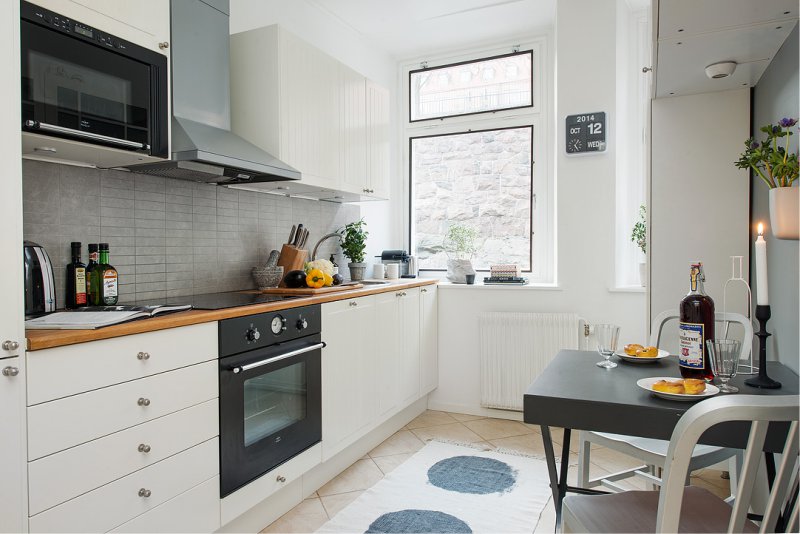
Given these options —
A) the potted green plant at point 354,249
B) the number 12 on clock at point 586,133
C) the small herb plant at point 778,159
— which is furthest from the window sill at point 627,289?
the small herb plant at point 778,159

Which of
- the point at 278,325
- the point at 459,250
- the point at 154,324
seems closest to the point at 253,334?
the point at 278,325

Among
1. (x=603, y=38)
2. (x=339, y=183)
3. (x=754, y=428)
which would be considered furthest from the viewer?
(x=603, y=38)

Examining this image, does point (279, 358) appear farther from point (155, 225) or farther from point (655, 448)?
point (655, 448)

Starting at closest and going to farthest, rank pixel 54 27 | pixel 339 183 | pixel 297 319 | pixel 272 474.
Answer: pixel 54 27 → pixel 272 474 → pixel 297 319 → pixel 339 183

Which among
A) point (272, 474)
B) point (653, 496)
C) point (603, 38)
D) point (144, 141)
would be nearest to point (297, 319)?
point (272, 474)

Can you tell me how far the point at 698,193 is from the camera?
91.7 inches

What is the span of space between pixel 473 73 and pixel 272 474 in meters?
3.39

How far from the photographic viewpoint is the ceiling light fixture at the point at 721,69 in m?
1.88

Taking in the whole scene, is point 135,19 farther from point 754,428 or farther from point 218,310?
point 754,428

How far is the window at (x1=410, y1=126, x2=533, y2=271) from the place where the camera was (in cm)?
419

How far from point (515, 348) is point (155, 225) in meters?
2.47

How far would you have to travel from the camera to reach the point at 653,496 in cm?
142

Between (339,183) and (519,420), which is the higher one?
(339,183)

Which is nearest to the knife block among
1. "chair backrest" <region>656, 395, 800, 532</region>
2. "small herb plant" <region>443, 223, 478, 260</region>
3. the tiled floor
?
the tiled floor
